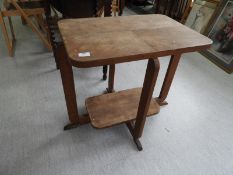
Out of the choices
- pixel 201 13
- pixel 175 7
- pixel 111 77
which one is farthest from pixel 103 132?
pixel 175 7

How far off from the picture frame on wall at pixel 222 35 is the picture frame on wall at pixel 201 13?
101mm

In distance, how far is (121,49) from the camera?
89 cm

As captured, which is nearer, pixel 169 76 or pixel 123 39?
pixel 123 39

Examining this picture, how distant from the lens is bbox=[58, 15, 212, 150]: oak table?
859mm

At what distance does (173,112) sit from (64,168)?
1.03 m

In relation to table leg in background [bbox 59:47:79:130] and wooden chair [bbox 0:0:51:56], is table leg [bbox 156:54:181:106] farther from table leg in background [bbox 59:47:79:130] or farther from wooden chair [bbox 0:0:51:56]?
wooden chair [bbox 0:0:51:56]

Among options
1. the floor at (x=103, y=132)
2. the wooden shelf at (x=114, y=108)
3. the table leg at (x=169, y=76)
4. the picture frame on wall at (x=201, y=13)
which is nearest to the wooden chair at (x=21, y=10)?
the floor at (x=103, y=132)

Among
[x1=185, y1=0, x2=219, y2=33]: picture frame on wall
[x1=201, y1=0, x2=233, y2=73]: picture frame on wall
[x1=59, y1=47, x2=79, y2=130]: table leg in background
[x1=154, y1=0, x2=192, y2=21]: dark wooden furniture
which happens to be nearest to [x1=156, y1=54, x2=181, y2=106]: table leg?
[x1=59, y1=47, x2=79, y2=130]: table leg in background

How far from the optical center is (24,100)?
1632 millimetres

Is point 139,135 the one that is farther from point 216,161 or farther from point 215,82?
point 215,82

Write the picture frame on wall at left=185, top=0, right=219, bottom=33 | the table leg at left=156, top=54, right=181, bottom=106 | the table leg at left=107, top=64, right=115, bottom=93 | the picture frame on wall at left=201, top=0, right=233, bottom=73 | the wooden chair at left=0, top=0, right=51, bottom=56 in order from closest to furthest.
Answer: the table leg at left=156, top=54, right=181, bottom=106 → the table leg at left=107, top=64, right=115, bottom=93 → the wooden chair at left=0, top=0, right=51, bottom=56 → the picture frame on wall at left=201, top=0, right=233, bottom=73 → the picture frame on wall at left=185, top=0, right=219, bottom=33

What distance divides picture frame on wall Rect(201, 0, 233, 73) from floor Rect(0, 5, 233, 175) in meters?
0.29

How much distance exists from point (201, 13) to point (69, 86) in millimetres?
2364

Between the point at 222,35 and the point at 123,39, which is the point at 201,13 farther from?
the point at 123,39
